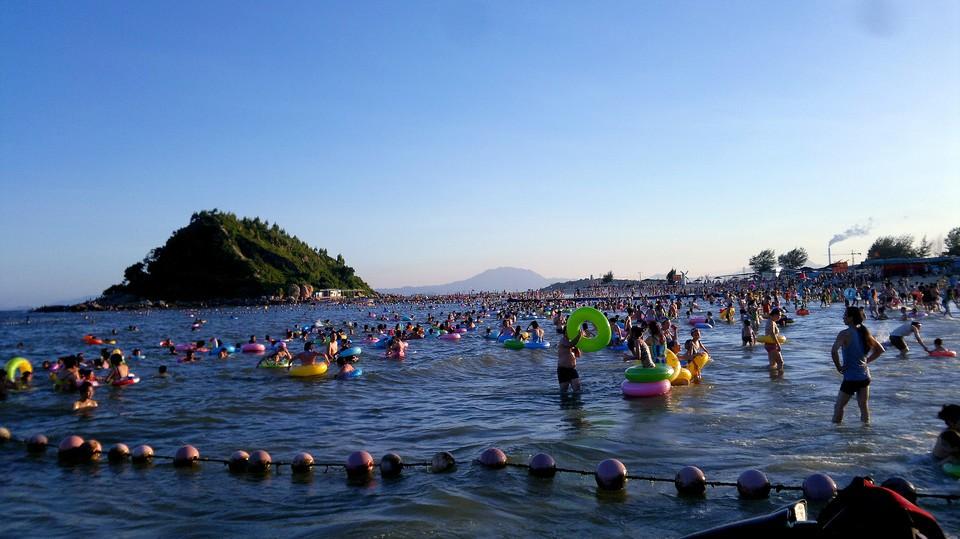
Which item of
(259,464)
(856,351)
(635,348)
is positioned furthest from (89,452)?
(635,348)

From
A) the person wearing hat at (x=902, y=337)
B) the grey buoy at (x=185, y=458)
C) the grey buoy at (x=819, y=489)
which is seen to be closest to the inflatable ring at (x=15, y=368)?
the grey buoy at (x=185, y=458)

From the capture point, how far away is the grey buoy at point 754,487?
5871mm

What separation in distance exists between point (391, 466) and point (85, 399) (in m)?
9.17

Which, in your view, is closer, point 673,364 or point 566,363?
point 566,363

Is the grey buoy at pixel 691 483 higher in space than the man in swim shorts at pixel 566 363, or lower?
lower

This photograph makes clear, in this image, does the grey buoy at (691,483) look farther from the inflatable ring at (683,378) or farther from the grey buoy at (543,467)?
the inflatable ring at (683,378)

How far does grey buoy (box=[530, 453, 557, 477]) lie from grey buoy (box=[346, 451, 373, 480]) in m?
1.94

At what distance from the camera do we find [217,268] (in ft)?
328

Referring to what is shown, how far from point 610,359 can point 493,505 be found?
42.1ft

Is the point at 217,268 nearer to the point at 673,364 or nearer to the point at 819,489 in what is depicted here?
the point at 673,364

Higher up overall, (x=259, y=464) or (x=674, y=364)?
(x=674, y=364)

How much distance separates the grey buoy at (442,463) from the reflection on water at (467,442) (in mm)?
145

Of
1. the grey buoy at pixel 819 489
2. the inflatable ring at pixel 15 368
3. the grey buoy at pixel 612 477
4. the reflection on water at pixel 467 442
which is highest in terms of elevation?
the inflatable ring at pixel 15 368

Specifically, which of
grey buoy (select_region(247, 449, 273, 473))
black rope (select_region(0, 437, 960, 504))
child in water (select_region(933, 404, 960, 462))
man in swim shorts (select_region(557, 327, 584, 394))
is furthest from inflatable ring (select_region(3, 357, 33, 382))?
child in water (select_region(933, 404, 960, 462))
